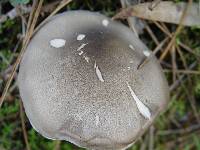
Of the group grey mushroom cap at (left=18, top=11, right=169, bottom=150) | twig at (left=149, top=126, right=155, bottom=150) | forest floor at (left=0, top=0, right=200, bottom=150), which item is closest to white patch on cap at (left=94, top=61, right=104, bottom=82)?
grey mushroom cap at (left=18, top=11, right=169, bottom=150)

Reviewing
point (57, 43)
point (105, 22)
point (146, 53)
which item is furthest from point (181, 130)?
point (57, 43)

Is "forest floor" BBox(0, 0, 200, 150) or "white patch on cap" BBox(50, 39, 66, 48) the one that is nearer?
"white patch on cap" BBox(50, 39, 66, 48)

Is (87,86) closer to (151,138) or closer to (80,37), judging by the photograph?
(80,37)

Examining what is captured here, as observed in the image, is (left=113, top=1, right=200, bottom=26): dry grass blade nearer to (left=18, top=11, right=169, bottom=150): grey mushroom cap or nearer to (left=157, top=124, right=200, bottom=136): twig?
(left=18, top=11, right=169, bottom=150): grey mushroom cap

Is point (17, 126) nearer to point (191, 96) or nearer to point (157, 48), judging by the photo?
point (157, 48)

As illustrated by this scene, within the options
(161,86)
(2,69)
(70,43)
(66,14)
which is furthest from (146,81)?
(2,69)
